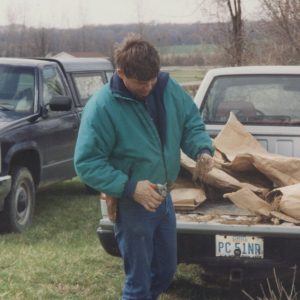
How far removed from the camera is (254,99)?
605cm

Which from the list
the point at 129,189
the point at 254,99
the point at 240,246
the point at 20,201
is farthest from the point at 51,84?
the point at 129,189

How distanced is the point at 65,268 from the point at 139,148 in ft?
7.07

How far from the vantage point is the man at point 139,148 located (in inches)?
135

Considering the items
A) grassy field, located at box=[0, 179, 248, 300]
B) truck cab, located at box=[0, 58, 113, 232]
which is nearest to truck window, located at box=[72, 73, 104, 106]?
truck cab, located at box=[0, 58, 113, 232]

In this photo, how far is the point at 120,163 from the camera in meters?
3.59

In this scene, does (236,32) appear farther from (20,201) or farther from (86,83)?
(20,201)

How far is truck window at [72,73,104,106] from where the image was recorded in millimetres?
9070

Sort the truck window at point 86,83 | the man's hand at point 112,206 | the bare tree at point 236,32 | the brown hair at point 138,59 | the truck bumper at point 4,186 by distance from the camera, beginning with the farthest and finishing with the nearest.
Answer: the bare tree at point 236,32
the truck window at point 86,83
the truck bumper at point 4,186
the man's hand at point 112,206
the brown hair at point 138,59

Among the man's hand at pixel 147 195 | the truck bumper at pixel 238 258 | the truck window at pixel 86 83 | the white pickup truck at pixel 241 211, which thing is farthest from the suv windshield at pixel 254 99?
the truck window at pixel 86 83

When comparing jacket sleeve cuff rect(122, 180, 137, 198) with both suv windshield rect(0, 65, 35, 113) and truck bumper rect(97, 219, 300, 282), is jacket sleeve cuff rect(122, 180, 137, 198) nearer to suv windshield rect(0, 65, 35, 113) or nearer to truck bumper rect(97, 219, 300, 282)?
truck bumper rect(97, 219, 300, 282)

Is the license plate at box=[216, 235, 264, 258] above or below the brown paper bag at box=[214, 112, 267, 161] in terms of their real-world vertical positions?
below

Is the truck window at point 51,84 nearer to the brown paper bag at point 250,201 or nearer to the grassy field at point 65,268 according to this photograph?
the grassy field at point 65,268

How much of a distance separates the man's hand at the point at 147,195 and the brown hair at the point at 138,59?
0.51 m

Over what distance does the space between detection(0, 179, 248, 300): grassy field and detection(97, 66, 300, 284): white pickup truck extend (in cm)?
39
